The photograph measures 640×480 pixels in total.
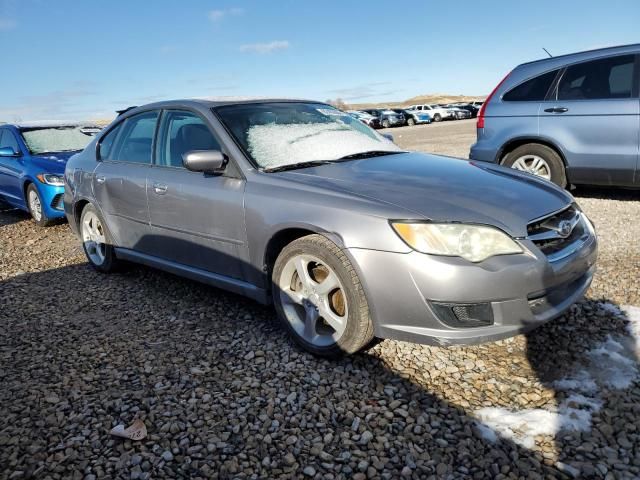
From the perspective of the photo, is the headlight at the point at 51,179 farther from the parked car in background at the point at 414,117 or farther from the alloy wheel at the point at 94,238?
the parked car in background at the point at 414,117

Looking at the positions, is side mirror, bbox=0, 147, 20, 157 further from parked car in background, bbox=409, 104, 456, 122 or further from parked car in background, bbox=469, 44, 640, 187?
parked car in background, bbox=409, 104, 456, 122

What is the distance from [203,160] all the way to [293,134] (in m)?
0.76

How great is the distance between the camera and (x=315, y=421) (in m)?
2.44

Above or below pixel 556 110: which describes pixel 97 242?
below

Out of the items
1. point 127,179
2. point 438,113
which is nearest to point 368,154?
point 127,179

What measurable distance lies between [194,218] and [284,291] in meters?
0.93

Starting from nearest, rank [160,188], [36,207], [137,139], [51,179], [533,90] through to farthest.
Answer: [160,188]
[137,139]
[533,90]
[51,179]
[36,207]

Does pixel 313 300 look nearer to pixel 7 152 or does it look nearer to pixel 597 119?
pixel 597 119

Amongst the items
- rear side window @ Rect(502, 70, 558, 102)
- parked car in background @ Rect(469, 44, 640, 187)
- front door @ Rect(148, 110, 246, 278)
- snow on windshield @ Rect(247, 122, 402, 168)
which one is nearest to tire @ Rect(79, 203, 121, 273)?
front door @ Rect(148, 110, 246, 278)

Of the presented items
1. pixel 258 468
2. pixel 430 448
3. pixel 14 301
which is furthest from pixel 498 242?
pixel 14 301

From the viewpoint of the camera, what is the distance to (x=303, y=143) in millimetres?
3580

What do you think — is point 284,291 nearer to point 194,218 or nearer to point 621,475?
point 194,218

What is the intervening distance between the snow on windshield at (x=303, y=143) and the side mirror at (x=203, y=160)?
0.25 m

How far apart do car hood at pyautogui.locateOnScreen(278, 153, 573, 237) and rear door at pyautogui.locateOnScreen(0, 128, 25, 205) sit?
20.0 ft
